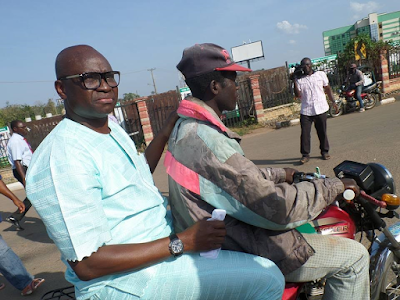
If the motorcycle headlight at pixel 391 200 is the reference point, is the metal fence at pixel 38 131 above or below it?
above

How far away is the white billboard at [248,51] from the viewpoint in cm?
3491

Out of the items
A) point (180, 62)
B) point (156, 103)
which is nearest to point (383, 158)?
point (180, 62)

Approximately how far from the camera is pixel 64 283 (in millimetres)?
Result: 3434

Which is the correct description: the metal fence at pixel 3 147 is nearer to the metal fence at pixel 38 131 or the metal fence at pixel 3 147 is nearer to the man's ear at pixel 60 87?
the metal fence at pixel 38 131

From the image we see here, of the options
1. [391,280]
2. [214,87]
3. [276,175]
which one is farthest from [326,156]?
[214,87]

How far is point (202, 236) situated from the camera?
1383 millimetres

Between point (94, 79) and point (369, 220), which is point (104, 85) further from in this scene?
point (369, 220)

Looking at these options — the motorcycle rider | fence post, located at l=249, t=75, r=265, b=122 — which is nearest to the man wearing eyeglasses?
the motorcycle rider

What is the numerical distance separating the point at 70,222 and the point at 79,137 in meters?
0.37

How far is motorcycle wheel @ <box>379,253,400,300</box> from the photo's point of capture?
1.88 meters

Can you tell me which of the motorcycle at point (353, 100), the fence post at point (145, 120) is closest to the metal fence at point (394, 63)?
the motorcycle at point (353, 100)

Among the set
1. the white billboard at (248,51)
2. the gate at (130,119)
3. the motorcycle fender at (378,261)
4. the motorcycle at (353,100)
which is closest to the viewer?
the motorcycle fender at (378,261)

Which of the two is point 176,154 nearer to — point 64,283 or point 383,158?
point 64,283

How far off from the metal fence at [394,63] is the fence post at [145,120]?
11171 mm
